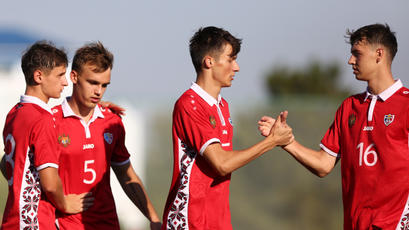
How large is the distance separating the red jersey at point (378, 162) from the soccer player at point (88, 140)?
180cm

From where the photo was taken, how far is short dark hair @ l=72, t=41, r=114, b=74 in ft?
20.5

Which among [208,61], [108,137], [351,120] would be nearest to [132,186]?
[108,137]

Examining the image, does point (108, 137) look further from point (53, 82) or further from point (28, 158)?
point (28, 158)

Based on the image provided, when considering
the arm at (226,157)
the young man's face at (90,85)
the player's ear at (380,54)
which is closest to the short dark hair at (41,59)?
the young man's face at (90,85)

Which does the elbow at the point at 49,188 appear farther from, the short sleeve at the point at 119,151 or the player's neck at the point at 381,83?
the player's neck at the point at 381,83

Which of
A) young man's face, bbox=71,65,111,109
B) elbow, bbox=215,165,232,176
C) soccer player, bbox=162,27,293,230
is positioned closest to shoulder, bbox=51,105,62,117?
young man's face, bbox=71,65,111,109

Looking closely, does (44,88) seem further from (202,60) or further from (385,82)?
(385,82)

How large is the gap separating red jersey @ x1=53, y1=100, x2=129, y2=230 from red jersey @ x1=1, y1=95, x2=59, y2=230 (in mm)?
349

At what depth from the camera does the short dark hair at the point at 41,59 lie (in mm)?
5859

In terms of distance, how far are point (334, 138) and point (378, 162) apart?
0.60 metres

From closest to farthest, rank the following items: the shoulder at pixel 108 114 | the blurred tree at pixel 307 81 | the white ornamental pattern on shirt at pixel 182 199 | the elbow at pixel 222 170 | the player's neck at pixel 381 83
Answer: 1. the elbow at pixel 222 170
2. the white ornamental pattern on shirt at pixel 182 199
3. the player's neck at pixel 381 83
4. the shoulder at pixel 108 114
5. the blurred tree at pixel 307 81

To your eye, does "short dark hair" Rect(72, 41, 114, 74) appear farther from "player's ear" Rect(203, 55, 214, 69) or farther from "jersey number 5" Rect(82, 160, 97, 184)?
"player's ear" Rect(203, 55, 214, 69)

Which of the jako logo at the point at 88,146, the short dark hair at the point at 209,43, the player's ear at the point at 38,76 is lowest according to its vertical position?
the jako logo at the point at 88,146

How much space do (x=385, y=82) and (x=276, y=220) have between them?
288 inches
